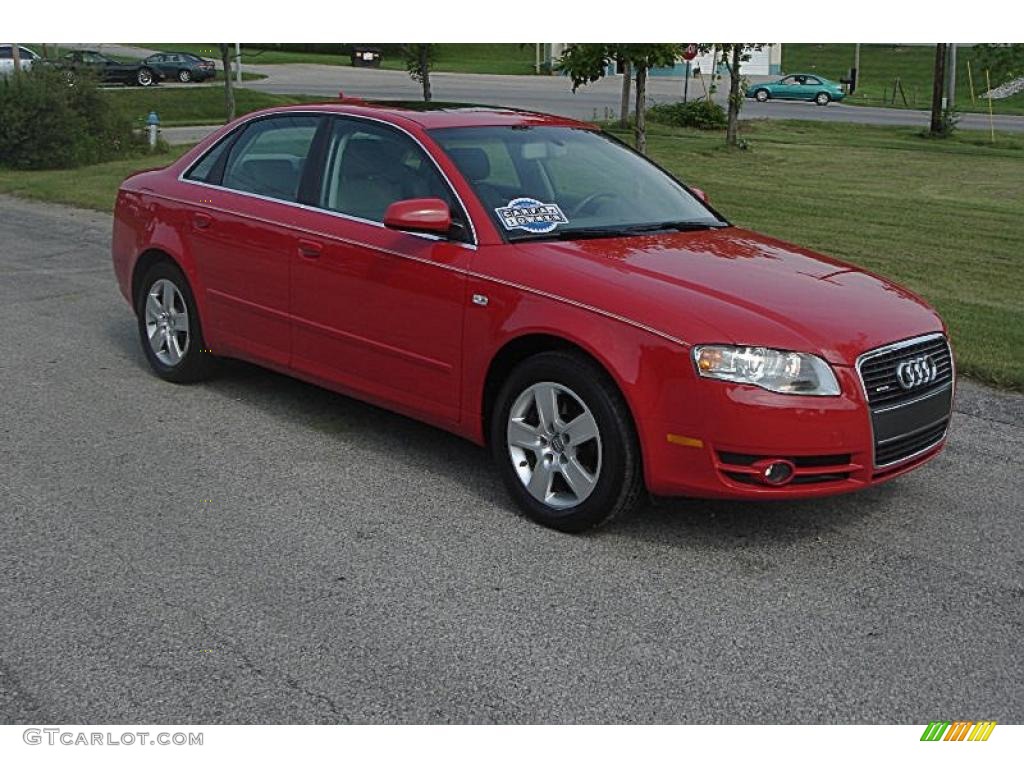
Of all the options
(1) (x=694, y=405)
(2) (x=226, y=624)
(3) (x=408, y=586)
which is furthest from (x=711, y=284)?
(2) (x=226, y=624)

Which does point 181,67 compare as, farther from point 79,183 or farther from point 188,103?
point 79,183

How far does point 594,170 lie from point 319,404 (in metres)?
2.01

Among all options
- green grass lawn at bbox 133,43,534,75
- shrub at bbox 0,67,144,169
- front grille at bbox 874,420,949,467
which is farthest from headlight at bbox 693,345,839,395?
green grass lawn at bbox 133,43,534,75

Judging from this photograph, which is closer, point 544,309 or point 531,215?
point 544,309

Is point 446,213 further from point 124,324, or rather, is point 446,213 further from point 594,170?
point 124,324

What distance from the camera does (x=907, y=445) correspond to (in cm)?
523

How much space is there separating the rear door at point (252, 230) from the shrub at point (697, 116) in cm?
2525

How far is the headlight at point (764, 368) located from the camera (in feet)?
16.0

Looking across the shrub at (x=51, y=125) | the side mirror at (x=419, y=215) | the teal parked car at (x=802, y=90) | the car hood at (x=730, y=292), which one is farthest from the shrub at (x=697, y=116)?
the side mirror at (x=419, y=215)

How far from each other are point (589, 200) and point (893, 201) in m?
12.2

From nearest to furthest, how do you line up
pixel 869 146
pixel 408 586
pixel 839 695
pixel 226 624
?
pixel 839 695 < pixel 226 624 < pixel 408 586 < pixel 869 146

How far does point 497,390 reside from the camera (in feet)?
18.7
